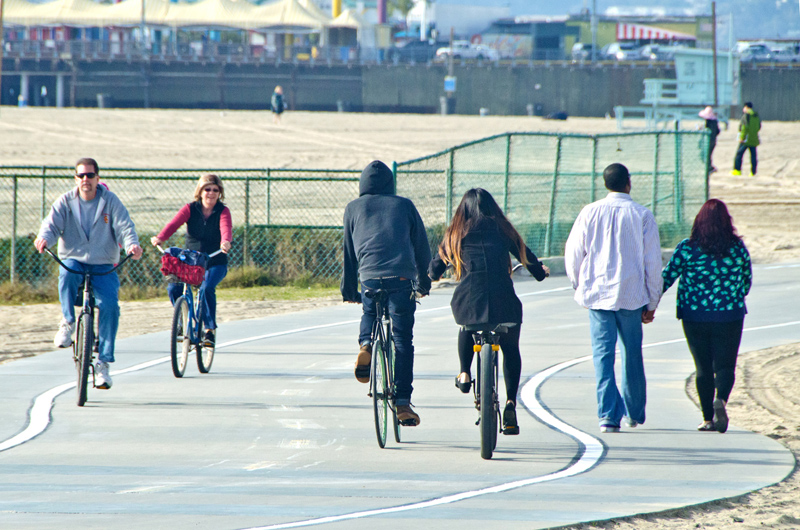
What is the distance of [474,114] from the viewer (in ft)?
233

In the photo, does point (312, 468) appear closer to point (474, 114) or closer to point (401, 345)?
point (401, 345)

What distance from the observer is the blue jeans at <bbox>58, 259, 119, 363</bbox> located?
7.46 m

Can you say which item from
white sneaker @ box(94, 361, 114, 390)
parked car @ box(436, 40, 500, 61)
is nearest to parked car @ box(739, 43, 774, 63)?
parked car @ box(436, 40, 500, 61)

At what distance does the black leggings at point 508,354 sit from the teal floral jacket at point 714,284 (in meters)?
1.10

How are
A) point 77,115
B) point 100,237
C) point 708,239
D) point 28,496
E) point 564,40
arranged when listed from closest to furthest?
point 28,496
point 708,239
point 100,237
point 77,115
point 564,40

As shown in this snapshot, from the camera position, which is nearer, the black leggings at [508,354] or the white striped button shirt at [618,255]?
the black leggings at [508,354]

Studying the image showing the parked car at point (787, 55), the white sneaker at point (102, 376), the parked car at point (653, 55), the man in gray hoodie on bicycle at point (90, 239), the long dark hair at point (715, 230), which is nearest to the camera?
the long dark hair at point (715, 230)

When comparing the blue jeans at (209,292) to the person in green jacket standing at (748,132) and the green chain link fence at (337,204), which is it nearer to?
the green chain link fence at (337,204)

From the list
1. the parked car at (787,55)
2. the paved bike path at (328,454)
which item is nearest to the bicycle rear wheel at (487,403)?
the paved bike path at (328,454)

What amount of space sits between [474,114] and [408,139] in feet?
94.5

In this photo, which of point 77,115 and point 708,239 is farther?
point 77,115

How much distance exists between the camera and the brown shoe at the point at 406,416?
6.18 metres

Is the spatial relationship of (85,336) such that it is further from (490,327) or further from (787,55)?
(787,55)

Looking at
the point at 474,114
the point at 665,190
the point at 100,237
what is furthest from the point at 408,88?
the point at 100,237
